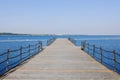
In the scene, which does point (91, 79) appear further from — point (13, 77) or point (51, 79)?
point (13, 77)

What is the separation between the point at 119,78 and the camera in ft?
35.1

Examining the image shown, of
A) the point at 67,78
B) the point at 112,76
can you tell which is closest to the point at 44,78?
the point at 67,78

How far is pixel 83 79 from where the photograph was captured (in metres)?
10.6

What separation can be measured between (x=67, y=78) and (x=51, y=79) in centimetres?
79

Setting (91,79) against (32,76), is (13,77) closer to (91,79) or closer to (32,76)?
(32,76)

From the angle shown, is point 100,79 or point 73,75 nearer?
point 100,79

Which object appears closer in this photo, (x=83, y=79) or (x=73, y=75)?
(x=83, y=79)

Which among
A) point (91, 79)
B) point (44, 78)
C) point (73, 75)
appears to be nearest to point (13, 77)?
point (44, 78)

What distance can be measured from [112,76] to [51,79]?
3.07 meters

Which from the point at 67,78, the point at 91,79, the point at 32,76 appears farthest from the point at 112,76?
the point at 32,76

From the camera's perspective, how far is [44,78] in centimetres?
1079

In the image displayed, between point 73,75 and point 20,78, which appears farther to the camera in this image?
point 73,75

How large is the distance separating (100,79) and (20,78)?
12.3 ft

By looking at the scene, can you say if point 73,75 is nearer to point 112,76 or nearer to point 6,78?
point 112,76
